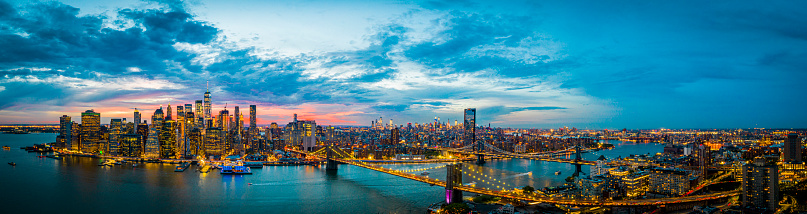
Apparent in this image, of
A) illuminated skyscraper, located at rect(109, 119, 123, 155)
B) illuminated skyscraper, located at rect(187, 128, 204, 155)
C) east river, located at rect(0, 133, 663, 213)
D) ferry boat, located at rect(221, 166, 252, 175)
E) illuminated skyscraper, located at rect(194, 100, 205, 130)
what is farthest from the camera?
illuminated skyscraper, located at rect(194, 100, 205, 130)

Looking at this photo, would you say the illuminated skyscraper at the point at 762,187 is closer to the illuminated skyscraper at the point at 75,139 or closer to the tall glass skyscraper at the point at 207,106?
the illuminated skyscraper at the point at 75,139

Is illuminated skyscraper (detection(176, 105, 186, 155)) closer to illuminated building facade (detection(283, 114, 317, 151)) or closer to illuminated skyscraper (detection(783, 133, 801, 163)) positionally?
illuminated building facade (detection(283, 114, 317, 151))

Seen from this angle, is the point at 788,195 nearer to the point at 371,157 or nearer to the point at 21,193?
the point at 371,157

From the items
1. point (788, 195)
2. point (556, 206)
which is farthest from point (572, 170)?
point (556, 206)

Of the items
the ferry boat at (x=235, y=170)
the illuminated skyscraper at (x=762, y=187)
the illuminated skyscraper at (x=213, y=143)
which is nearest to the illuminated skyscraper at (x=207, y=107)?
the illuminated skyscraper at (x=213, y=143)

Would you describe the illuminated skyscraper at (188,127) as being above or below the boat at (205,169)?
above

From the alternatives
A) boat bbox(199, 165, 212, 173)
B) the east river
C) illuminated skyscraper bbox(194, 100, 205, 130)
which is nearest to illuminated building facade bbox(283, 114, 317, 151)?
illuminated skyscraper bbox(194, 100, 205, 130)

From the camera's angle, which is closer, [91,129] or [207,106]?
[91,129]

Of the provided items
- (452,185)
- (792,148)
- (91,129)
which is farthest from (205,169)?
(792,148)

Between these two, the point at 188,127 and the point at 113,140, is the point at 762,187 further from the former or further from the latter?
the point at 188,127
